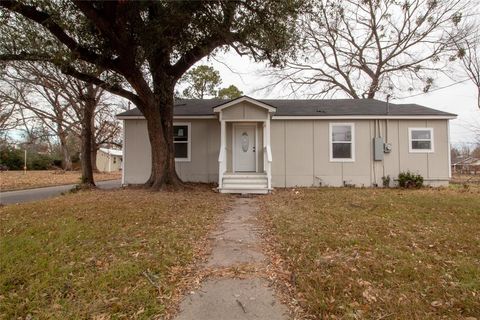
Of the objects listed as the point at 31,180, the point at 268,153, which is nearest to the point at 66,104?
the point at 31,180

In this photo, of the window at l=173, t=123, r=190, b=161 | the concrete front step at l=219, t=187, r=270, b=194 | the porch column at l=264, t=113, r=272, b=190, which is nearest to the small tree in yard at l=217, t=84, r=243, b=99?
the window at l=173, t=123, r=190, b=161

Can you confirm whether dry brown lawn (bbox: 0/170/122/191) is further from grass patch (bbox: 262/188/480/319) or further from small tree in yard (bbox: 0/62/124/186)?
grass patch (bbox: 262/188/480/319)

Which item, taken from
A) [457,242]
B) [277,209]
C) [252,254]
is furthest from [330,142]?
[252,254]

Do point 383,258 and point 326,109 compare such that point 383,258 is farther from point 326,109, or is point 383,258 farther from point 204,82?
point 204,82

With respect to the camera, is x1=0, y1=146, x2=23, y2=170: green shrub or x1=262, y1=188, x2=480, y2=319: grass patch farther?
x1=0, y1=146, x2=23, y2=170: green shrub

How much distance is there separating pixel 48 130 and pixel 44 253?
28.2m

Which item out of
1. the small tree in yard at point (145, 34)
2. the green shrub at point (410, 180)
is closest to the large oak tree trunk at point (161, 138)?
the small tree in yard at point (145, 34)

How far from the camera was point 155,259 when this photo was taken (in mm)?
4266

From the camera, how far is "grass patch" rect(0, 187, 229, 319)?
3.21m

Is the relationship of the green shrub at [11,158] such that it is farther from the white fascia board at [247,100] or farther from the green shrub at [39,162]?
the white fascia board at [247,100]

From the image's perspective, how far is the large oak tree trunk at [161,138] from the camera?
10656mm

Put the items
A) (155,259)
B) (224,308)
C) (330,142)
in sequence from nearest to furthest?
(224,308)
(155,259)
(330,142)

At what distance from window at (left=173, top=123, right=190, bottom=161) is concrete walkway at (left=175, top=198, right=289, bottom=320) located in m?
7.97

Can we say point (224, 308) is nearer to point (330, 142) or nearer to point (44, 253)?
point (44, 253)
